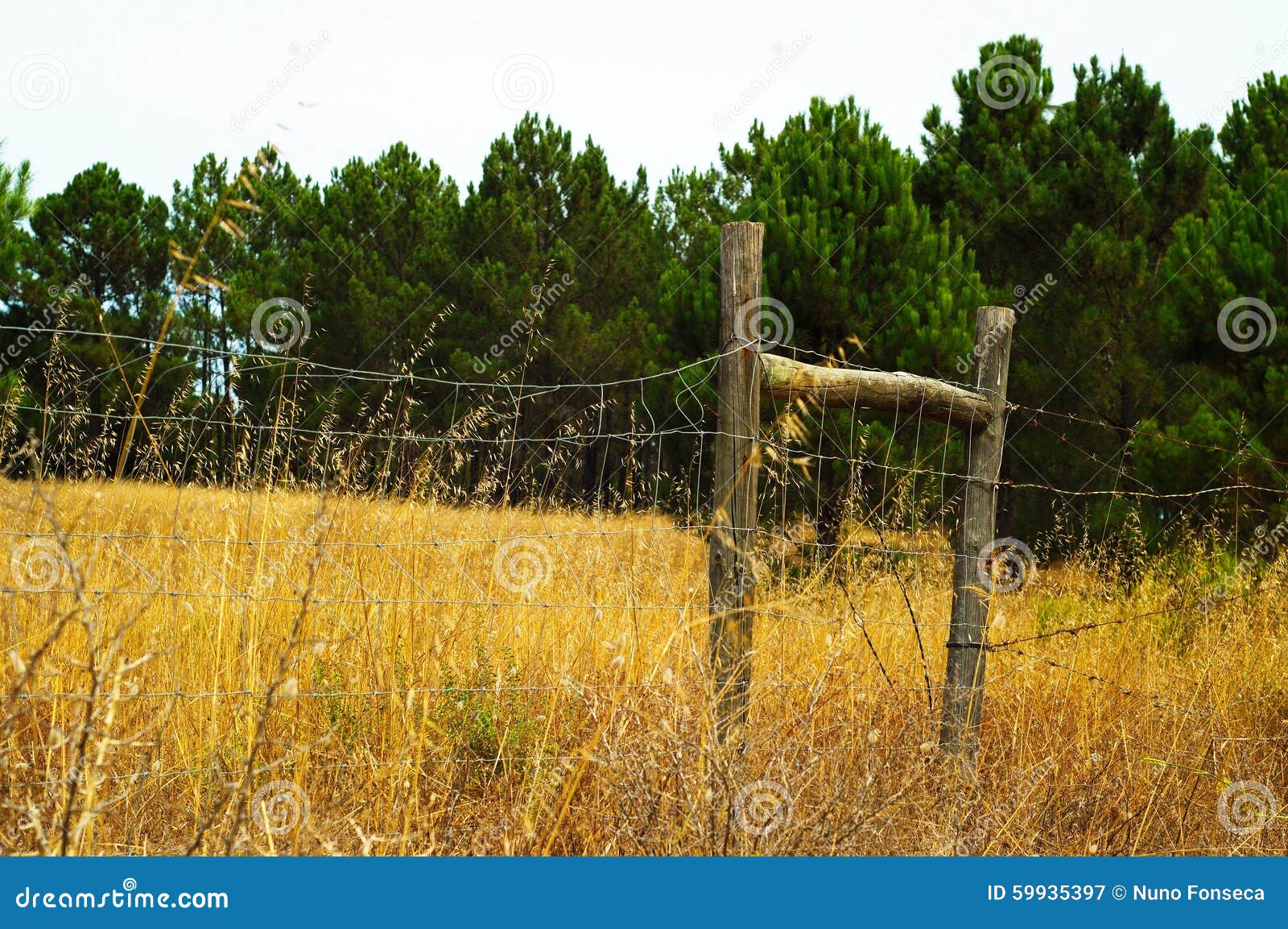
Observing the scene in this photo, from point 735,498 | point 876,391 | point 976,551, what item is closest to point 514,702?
point 735,498

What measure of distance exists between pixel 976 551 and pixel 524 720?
157cm

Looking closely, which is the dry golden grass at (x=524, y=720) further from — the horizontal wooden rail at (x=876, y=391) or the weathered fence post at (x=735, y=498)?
the horizontal wooden rail at (x=876, y=391)

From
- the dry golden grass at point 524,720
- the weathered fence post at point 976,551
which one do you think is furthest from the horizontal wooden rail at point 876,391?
the dry golden grass at point 524,720

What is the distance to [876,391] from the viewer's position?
11.0ft

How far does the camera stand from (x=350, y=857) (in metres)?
2.01

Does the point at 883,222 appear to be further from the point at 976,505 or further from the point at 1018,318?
the point at 976,505

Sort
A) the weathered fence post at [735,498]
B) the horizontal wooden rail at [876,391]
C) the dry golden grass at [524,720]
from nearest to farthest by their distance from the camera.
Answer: the dry golden grass at [524,720]
the weathered fence post at [735,498]
the horizontal wooden rail at [876,391]

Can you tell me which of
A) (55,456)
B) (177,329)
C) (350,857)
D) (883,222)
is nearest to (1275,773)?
(350,857)

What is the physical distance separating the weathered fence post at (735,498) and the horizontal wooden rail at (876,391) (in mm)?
118

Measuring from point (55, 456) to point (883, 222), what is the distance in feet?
21.9

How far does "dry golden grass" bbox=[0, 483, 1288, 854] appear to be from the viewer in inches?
95.2

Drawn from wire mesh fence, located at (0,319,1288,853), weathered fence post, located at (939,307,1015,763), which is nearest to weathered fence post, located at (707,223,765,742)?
wire mesh fence, located at (0,319,1288,853)

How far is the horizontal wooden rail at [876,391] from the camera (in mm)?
3086

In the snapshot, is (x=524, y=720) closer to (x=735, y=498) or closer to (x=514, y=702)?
(x=514, y=702)
